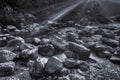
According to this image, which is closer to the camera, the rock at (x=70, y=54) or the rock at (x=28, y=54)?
the rock at (x=28, y=54)

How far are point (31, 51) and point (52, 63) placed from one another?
50 centimetres

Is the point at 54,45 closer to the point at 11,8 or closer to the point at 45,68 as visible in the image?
the point at 45,68

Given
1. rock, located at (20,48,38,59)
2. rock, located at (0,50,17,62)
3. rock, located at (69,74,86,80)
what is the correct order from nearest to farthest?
rock, located at (69,74,86,80) → rock, located at (0,50,17,62) → rock, located at (20,48,38,59)

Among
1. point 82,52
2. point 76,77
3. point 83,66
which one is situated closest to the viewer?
point 76,77

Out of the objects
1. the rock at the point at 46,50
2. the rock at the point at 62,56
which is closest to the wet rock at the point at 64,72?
the rock at the point at 62,56

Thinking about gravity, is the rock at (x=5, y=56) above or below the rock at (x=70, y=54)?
above

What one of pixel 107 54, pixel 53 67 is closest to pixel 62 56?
pixel 53 67

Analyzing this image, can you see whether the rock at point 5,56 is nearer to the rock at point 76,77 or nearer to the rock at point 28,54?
the rock at point 28,54

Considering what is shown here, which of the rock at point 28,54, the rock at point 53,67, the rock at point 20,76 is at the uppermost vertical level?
the rock at point 53,67

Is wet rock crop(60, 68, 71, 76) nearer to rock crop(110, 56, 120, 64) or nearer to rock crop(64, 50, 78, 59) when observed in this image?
rock crop(64, 50, 78, 59)

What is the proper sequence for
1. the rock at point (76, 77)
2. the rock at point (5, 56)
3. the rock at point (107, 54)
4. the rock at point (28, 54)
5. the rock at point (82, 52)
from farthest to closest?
the rock at point (107, 54)
the rock at point (82, 52)
the rock at point (28, 54)
the rock at point (5, 56)
the rock at point (76, 77)

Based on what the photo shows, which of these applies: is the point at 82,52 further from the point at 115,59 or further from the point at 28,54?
the point at 28,54

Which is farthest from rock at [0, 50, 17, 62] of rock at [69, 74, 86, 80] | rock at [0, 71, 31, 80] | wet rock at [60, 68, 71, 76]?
rock at [69, 74, 86, 80]

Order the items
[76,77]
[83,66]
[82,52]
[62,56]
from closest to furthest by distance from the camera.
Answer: [76,77]
[83,66]
[82,52]
[62,56]
